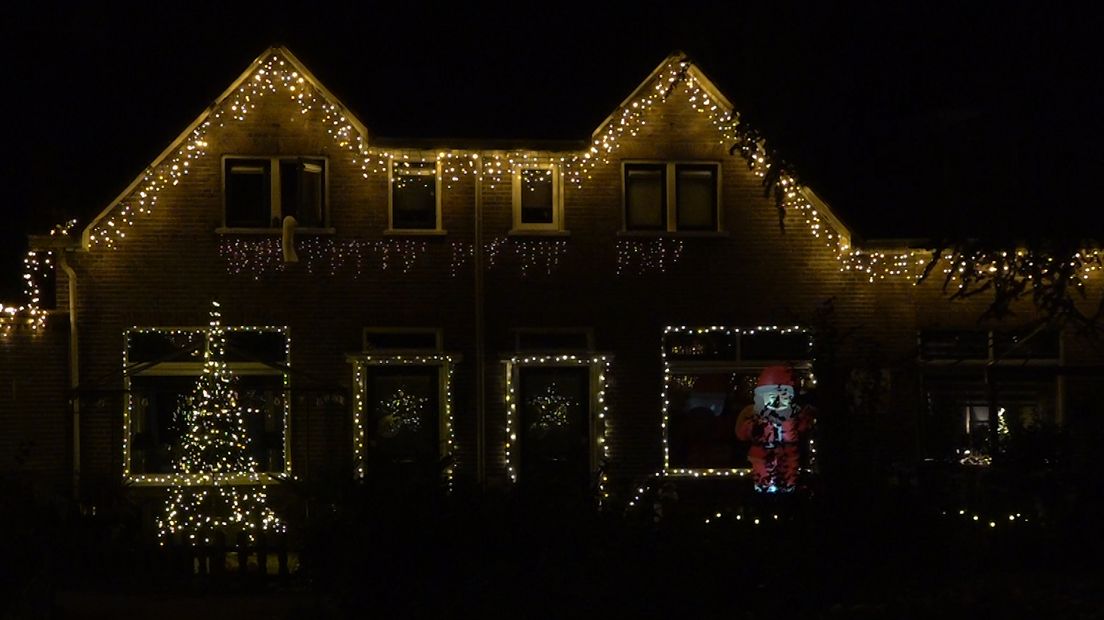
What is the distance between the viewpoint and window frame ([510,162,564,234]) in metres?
20.4

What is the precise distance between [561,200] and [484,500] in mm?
9619

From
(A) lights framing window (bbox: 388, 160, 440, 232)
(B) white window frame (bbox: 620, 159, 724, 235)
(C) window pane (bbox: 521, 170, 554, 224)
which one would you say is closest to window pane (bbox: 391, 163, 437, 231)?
(A) lights framing window (bbox: 388, 160, 440, 232)

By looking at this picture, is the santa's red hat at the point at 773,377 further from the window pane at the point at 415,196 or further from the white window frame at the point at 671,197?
the window pane at the point at 415,196

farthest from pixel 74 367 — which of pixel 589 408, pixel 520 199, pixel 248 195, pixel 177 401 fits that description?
pixel 589 408

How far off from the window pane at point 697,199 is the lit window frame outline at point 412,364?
158 inches

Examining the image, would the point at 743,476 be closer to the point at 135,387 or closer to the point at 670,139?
the point at 670,139

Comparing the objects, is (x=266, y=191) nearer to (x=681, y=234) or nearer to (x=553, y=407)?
(x=553, y=407)

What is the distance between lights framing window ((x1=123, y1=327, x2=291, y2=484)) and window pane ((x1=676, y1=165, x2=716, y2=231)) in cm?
611

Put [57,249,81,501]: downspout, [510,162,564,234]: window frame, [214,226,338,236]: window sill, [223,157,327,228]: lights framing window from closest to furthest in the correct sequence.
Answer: [57,249,81,501]: downspout
[214,226,338,236]: window sill
[223,157,327,228]: lights framing window
[510,162,564,234]: window frame

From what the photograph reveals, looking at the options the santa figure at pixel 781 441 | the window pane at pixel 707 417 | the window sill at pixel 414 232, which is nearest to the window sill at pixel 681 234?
the window pane at pixel 707 417

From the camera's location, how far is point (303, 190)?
65.2 ft

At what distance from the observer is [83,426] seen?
1928 centimetres

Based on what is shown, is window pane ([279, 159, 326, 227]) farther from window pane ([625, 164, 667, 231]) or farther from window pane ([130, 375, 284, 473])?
window pane ([625, 164, 667, 231])

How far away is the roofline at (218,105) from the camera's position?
1942 cm
